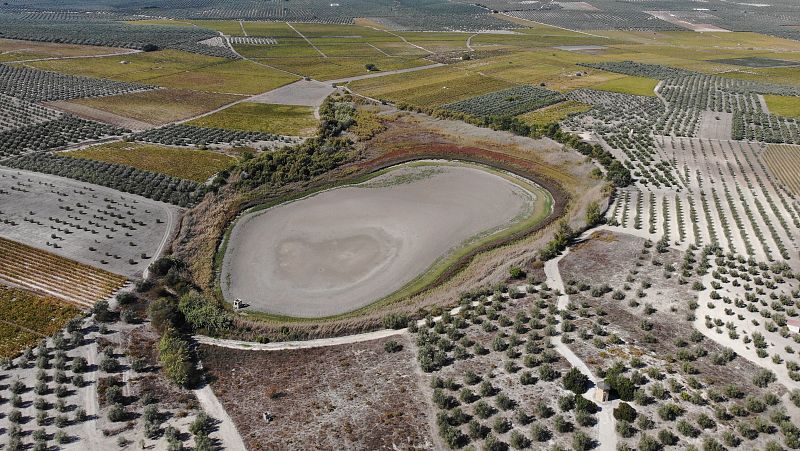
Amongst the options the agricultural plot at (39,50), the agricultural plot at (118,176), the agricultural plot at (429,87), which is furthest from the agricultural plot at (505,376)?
the agricultural plot at (39,50)

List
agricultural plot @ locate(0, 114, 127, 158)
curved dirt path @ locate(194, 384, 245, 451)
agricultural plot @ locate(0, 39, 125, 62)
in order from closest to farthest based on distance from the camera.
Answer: curved dirt path @ locate(194, 384, 245, 451) → agricultural plot @ locate(0, 114, 127, 158) → agricultural plot @ locate(0, 39, 125, 62)

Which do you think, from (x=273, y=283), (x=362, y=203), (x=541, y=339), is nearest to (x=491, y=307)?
(x=541, y=339)

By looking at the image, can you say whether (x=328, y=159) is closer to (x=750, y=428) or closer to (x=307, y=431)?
(x=307, y=431)

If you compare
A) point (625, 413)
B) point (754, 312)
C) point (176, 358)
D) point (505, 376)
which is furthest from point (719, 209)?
point (176, 358)

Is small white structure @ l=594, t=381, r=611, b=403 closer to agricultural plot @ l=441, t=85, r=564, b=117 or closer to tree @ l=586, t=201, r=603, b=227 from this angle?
tree @ l=586, t=201, r=603, b=227

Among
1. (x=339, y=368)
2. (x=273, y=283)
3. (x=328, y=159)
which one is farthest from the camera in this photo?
(x=328, y=159)

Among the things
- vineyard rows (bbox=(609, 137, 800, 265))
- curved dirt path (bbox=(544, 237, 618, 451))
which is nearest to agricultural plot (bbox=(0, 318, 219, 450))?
curved dirt path (bbox=(544, 237, 618, 451))

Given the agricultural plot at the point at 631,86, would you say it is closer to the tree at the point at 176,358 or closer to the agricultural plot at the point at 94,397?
the tree at the point at 176,358
